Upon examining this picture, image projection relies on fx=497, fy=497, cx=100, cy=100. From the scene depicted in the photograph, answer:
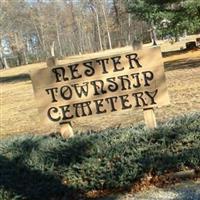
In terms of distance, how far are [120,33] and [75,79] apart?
67242 mm

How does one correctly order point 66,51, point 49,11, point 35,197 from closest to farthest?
1. point 35,197
2. point 49,11
3. point 66,51

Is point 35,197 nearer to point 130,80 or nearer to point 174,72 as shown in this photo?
point 130,80

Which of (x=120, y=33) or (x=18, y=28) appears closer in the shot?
(x=18, y=28)

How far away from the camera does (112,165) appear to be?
5301 mm

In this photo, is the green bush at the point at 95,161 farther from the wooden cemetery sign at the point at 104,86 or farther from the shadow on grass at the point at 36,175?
the wooden cemetery sign at the point at 104,86

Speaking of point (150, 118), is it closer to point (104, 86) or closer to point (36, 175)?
point (104, 86)

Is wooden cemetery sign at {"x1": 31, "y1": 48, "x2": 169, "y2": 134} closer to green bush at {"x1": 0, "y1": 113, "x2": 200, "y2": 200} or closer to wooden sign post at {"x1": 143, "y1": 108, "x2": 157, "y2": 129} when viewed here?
wooden sign post at {"x1": 143, "y1": 108, "x2": 157, "y2": 129}

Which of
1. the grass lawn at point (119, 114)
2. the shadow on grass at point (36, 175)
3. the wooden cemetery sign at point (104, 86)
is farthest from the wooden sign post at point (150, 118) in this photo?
the grass lawn at point (119, 114)

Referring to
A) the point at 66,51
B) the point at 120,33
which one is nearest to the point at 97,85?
the point at 120,33

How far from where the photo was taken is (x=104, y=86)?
587 centimetres

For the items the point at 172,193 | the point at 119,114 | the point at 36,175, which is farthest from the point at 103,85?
the point at 119,114

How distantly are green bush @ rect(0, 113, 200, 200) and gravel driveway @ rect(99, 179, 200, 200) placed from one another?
0.21m

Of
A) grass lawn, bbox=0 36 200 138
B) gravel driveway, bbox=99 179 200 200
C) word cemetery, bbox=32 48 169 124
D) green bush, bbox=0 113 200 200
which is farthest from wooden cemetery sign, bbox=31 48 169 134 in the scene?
gravel driveway, bbox=99 179 200 200

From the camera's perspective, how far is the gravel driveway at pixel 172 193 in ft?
15.5
